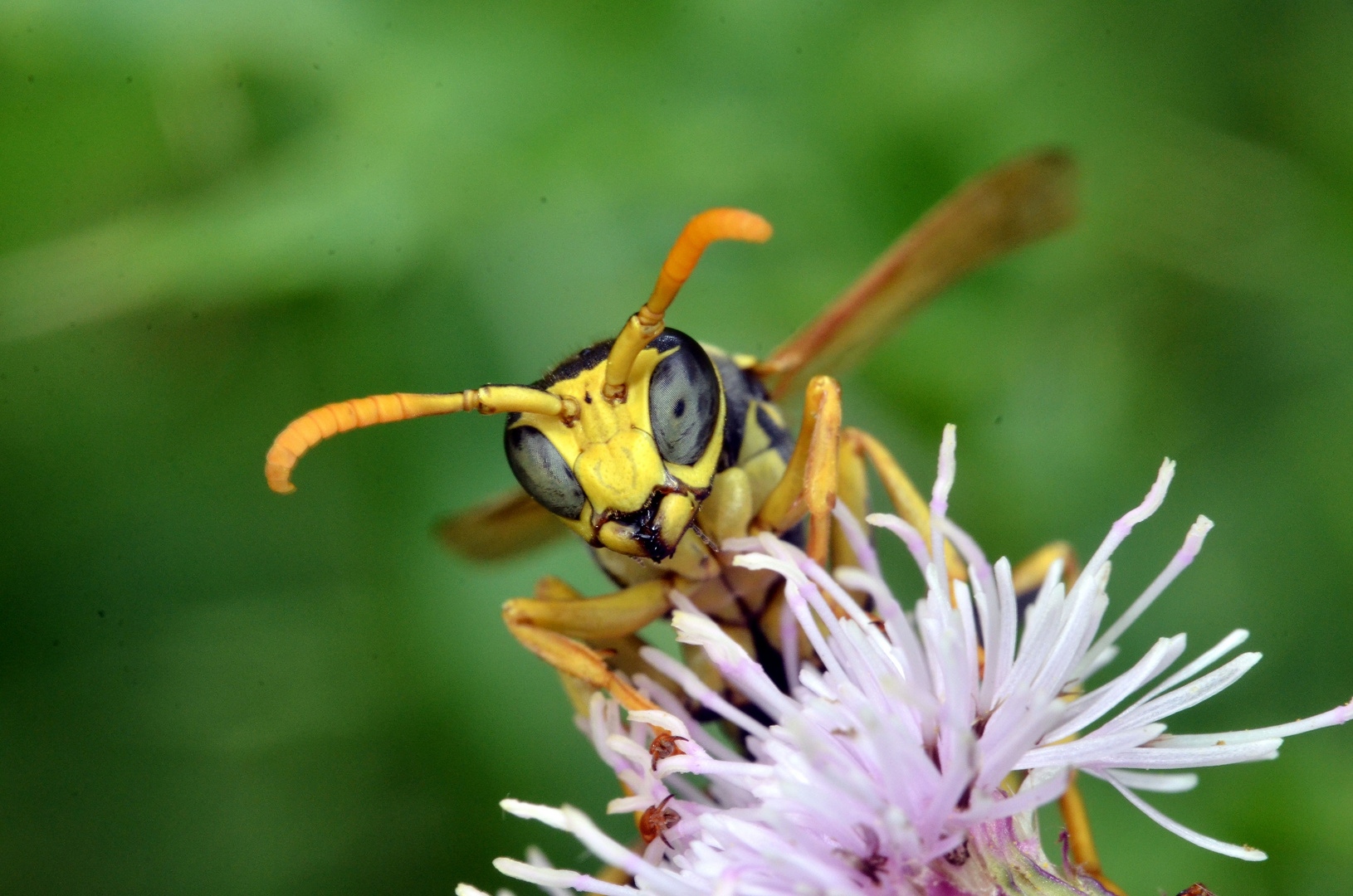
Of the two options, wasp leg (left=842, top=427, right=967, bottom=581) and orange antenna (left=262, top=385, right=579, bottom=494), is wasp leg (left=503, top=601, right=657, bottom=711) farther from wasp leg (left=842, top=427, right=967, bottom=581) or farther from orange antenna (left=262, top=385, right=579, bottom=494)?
wasp leg (left=842, top=427, right=967, bottom=581)

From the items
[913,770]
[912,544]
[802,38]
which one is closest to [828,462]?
[912,544]

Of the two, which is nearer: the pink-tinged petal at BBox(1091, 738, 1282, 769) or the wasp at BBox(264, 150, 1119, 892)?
the pink-tinged petal at BBox(1091, 738, 1282, 769)

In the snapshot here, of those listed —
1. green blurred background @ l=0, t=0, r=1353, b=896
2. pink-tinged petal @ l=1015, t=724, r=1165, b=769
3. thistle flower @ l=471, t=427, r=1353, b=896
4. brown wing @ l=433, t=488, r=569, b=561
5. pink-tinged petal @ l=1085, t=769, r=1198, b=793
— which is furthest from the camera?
green blurred background @ l=0, t=0, r=1353, b=896

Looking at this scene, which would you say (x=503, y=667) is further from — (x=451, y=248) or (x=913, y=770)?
(x=913, y=770)

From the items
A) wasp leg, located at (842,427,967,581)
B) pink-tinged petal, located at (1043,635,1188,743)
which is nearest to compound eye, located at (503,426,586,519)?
wasp leg, located at (842,427,967,581)

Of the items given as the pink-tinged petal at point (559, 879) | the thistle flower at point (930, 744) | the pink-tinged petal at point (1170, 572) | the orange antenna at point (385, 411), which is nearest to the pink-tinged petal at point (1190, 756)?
the thistle flower at point (930, 744)

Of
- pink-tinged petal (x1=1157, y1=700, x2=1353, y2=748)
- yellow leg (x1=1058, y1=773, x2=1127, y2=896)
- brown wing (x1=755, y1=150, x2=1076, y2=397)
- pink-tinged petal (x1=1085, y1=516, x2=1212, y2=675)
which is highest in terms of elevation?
brown wing (x1=755, y1=150, x2=1076, y2=397)

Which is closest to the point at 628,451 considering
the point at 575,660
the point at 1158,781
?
the point at 575,660
